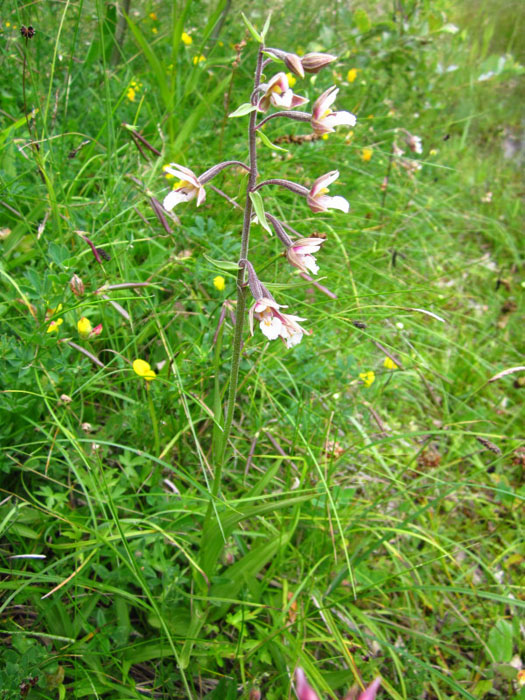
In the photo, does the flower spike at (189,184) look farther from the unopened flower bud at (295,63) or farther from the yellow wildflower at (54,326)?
the yellow wildflower at (54,326)

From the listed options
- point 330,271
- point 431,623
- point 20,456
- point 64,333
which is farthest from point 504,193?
point 20,456

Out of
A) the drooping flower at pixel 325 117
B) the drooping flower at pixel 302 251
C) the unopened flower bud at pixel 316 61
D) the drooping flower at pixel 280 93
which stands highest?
the unopened flower bud at pixel 316 61

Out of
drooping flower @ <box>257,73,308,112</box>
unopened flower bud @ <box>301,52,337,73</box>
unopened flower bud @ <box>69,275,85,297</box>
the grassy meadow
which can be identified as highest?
unopened flower bud @ <box>301,52,337,73</box>

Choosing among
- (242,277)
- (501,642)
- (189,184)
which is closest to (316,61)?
(189,184)

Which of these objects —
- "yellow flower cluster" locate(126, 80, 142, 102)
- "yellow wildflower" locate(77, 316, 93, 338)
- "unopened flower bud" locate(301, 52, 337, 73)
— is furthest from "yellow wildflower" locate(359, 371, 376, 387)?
"yellow flower cluster" locate(126, 80, 142, 102)

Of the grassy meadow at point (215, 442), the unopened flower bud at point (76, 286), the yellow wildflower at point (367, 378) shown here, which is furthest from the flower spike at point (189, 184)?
the yellow wildflower at point (367, 378)

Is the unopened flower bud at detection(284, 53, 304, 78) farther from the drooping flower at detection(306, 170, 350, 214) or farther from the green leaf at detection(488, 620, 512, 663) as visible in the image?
the green leaf at detection(488, 620, 512, 663)

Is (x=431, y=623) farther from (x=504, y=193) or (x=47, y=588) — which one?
(x=504, y=193)
